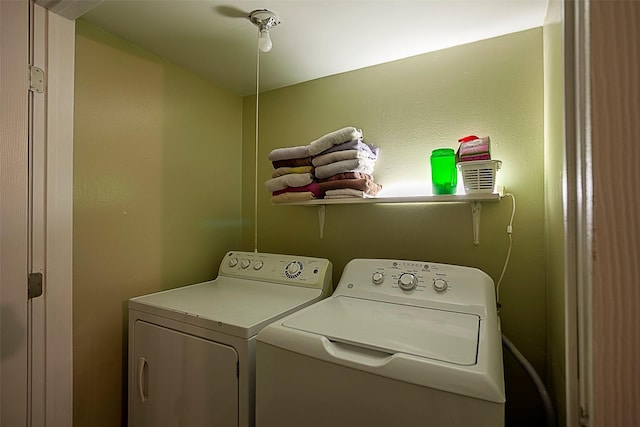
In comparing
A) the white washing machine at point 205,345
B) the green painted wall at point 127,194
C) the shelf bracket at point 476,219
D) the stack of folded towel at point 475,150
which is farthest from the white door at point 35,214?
the shelf bracket at point 476,219

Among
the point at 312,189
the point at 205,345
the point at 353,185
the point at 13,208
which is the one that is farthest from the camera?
the point at 312,189

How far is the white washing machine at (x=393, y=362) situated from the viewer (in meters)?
0.74

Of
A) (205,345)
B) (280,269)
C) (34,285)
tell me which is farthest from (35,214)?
(280,269)

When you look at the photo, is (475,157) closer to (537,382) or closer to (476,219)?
(476,219)

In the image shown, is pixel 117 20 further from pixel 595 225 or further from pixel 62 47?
pixel 595 225

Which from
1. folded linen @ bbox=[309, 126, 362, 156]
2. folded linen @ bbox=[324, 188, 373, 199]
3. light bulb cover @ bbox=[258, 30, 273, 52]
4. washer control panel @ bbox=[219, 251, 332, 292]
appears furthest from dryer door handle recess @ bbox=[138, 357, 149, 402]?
light bulb cover @ bbox=[258, 30, 273, 52]

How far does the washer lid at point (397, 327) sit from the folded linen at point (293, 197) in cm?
58

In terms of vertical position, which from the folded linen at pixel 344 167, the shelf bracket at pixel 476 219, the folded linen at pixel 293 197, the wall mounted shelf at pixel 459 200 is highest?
the folded linen at pixel 344 167

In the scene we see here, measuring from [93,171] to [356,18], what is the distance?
138 cm

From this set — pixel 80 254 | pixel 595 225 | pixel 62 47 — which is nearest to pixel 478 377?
pixel 595 225

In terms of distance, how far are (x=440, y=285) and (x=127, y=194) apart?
1.55 m

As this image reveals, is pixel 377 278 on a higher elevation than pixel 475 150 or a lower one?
lower

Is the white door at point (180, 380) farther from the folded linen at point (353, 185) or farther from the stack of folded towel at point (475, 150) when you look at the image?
the stack of folded towel at point (475, 150)

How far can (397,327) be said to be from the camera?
3.35ft
